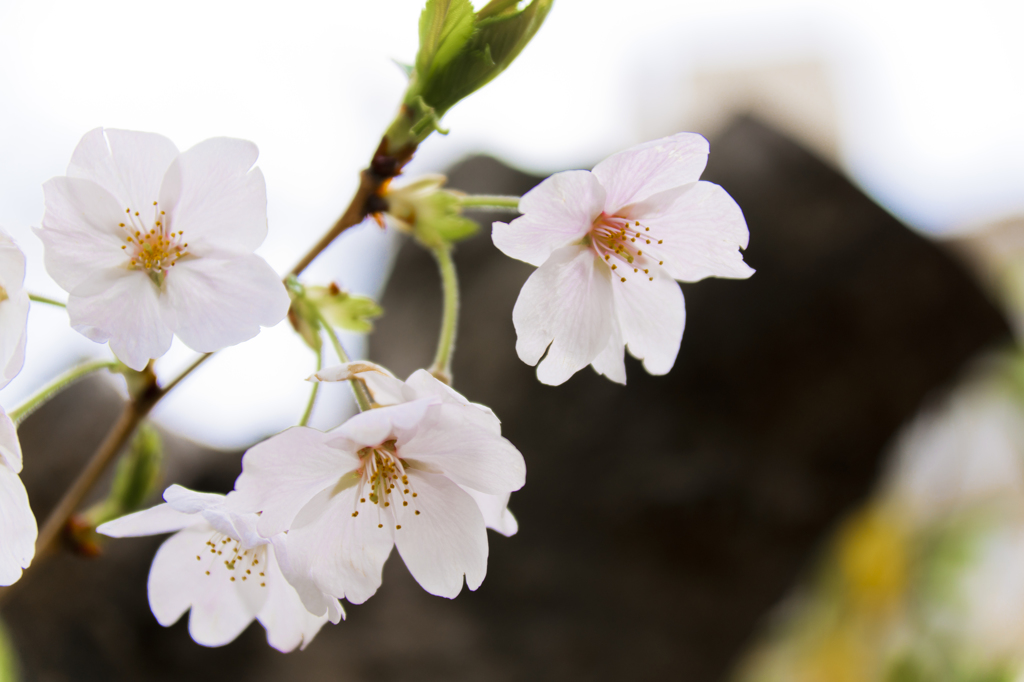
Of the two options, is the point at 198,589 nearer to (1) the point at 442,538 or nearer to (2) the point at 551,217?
(1) the point at 442,538

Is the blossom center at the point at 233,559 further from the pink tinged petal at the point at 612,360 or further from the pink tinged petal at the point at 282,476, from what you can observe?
the pink tinged petal at the point at 612,360

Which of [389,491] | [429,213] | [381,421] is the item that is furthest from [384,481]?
[429,213]

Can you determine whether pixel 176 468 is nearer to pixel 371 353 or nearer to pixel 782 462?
pixel 371 353

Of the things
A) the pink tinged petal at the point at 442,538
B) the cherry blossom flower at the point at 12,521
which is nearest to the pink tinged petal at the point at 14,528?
the cherry blossom flower at the point at 12,521

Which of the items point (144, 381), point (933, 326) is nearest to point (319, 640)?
point (144, 381)

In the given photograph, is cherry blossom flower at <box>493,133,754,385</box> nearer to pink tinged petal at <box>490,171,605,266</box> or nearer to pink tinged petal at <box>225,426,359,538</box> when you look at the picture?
pink tinged petal at <box>490,171,605,266</box>
